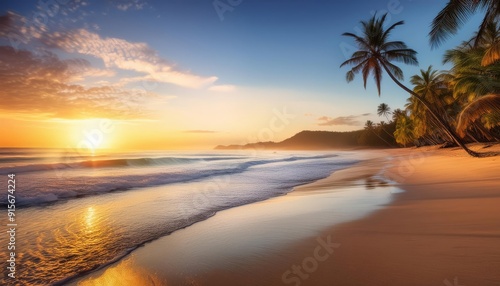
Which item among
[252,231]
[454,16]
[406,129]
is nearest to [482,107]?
[454,16]

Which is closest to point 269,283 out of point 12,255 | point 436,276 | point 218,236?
point 436,276

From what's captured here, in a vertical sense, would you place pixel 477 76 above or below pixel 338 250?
above

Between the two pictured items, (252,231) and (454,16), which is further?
(454,16)

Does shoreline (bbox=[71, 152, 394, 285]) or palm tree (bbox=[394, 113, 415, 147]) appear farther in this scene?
palm tree (bbox=[394, 113, 415, 147])

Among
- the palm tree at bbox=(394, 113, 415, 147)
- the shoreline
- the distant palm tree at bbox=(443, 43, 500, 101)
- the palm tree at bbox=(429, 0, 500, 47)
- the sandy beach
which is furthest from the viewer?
A: the palm tree at bbox=(394, 113, 415, 147)

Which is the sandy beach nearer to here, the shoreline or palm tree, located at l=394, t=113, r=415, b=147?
the shoreline

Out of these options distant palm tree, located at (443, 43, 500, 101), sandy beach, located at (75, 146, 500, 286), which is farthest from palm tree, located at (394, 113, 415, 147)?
sandy beach, located at (75, 146, 500, 286)

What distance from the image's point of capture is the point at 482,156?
15.3m

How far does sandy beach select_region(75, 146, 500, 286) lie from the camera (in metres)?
2.73

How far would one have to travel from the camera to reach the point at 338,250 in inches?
139

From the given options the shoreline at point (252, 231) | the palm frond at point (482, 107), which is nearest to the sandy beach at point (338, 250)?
the shoreline at point (252, 231)

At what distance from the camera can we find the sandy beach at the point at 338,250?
2730 millimetres

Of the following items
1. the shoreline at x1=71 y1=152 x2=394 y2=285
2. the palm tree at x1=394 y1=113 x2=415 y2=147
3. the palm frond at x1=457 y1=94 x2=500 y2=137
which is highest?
the palm tree at x1=394 y1=113 x2=415 y2=147

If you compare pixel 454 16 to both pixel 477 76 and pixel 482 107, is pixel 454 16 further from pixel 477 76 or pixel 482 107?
pixel 477 76
